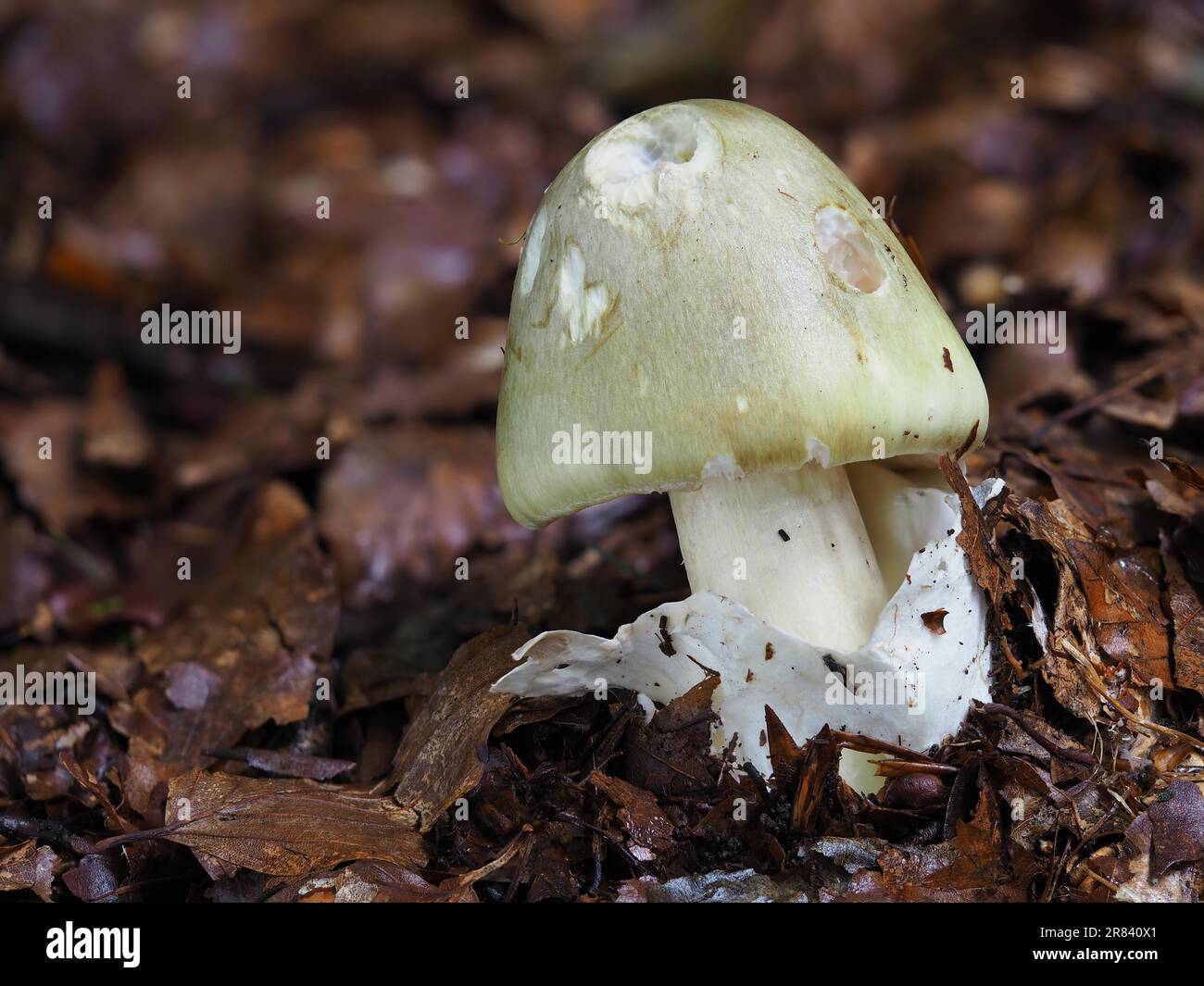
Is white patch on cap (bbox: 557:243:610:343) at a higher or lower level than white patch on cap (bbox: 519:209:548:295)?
lower

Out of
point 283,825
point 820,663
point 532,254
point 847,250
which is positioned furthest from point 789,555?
point 283,825

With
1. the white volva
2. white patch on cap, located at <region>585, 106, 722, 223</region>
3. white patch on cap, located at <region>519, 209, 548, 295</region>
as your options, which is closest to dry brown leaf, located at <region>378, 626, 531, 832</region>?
the white volva

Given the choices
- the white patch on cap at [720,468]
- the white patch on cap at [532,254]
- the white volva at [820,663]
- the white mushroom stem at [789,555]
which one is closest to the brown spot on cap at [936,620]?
the white volva at [820,663]

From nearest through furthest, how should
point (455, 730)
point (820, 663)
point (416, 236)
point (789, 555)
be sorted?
1. point (820, 663)
2. point (789, 555)
3. point (455, 730)
4. point (416, 236)

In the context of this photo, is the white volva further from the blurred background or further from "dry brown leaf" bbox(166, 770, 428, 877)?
the blurred background

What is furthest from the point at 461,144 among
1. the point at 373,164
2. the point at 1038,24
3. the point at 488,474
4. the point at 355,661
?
the point at 355,661

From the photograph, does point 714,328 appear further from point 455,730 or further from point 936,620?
point 455,730

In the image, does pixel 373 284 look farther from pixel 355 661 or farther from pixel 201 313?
pixel 355 661
